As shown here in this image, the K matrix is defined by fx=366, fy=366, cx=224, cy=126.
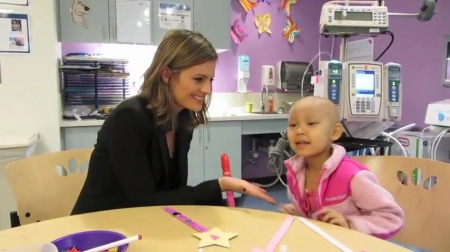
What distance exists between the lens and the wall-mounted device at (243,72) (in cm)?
366

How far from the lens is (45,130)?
7.79 ft

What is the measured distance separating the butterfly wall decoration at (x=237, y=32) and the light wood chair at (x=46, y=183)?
2.61 metres

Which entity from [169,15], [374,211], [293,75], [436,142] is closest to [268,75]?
[293,75]

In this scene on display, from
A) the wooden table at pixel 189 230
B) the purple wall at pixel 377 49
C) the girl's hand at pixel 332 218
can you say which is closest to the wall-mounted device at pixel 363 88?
the purple wall at pixel 377 49

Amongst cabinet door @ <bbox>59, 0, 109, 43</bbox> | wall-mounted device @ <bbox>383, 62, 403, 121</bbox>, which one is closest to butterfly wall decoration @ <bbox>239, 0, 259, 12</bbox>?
cabinet door @ <bbox>59, 0, 109, 43</bbox>

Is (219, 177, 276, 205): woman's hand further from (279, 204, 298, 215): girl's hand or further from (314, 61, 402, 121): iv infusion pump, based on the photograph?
(314, 61, 402, 121): iv infusion pump

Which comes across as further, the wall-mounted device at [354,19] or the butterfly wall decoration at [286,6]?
the butterfly wall decoration at [286,6]

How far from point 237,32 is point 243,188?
2902mm

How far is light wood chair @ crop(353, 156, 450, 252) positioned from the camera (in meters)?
1.07

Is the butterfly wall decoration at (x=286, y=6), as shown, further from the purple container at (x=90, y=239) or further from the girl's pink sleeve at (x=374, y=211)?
the purple container at (x=90, y=239)

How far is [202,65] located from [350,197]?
627 mm

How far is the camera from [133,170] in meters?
1.08

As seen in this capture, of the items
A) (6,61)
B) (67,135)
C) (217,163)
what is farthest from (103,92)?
(217,163)

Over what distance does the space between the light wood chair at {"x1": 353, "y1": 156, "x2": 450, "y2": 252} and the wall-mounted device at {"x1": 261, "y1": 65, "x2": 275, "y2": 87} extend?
258 centimetres
